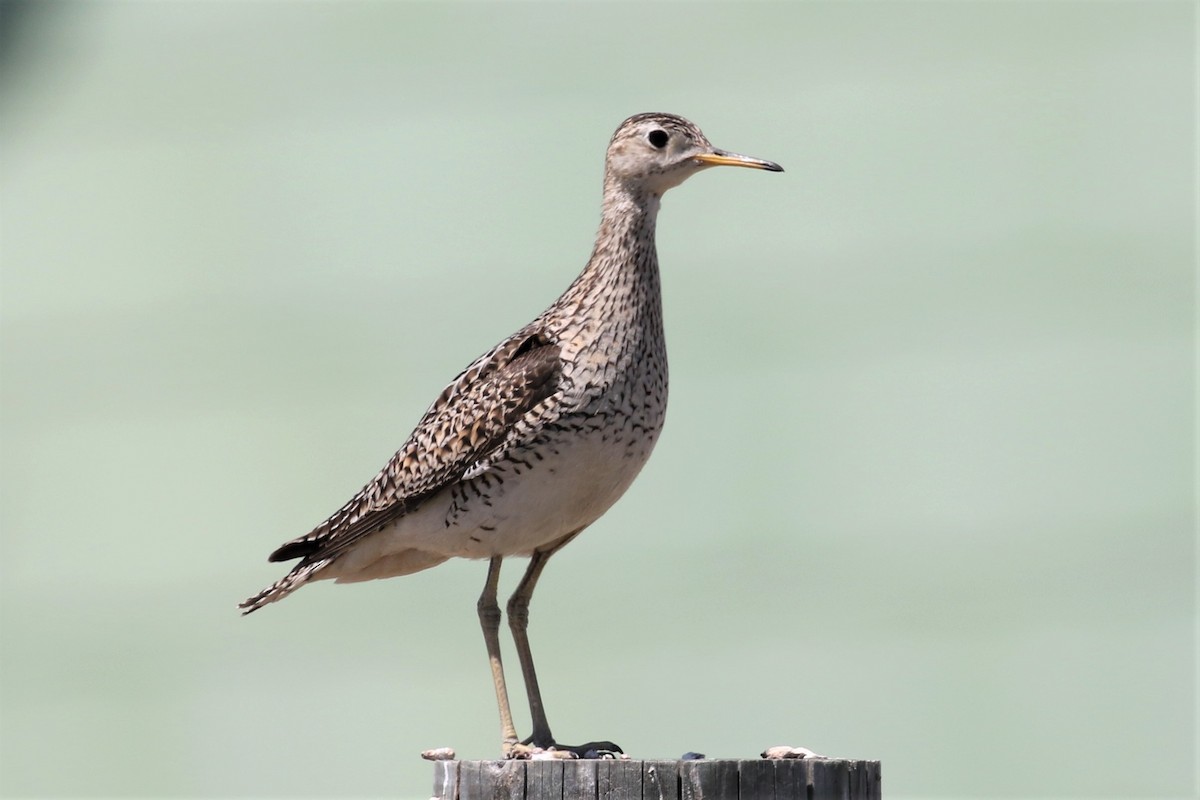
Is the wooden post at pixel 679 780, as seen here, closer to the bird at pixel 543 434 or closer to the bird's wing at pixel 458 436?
the bird at pixel 543 434

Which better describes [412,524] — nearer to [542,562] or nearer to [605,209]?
[542,562]

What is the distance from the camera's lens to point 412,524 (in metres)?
6.69

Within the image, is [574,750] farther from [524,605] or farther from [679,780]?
[679,780]

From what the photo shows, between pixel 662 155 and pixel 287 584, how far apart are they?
93.2 inches

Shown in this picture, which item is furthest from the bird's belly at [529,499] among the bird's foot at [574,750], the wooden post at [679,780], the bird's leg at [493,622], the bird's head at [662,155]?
the wooden post at [679,780]

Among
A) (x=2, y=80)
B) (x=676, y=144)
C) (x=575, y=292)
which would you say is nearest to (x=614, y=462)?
(x=575, y=292)

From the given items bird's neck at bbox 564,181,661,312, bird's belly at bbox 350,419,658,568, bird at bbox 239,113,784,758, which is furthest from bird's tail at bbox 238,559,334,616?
bird's neck at bbox 564,181,661,312

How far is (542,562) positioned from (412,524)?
731mm

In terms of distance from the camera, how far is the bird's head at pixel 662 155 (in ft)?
22.0

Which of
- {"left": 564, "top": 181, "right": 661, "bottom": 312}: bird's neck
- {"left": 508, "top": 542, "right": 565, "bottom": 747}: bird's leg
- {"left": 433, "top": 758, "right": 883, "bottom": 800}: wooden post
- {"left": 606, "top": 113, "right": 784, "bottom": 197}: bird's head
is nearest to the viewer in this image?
{"left": 433, "top": 758, "right": 883, "bottom": 800}: wooden post

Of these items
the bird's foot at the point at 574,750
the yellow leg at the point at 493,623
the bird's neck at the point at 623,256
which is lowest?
the bird's foot at the point at 574,750

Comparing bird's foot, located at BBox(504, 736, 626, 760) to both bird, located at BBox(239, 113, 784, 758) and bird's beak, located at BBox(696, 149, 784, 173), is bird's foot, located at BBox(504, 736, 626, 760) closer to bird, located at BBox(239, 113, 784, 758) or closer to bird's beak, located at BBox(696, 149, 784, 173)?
bird, located at BBox(239, 113, 784, 758)

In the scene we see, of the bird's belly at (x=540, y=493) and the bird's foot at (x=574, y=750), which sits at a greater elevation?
the bird's belly at (x=540, y=493)

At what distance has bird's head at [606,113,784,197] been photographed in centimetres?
671
